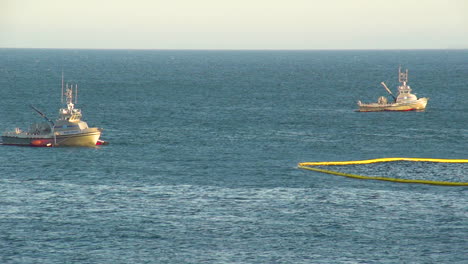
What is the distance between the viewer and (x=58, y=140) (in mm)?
144875

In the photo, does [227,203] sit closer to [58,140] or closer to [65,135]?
[65,135]

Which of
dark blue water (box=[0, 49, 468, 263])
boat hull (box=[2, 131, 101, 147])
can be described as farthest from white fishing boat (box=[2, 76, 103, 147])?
dark blue water (box=[0, 49, 468, 263])

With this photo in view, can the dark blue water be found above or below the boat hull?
below

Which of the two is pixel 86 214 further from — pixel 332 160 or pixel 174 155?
pixel 332 160

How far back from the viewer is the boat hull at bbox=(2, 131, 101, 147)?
145m

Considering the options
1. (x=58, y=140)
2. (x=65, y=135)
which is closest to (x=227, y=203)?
(x=65, y=135)

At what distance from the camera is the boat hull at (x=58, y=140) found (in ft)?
475

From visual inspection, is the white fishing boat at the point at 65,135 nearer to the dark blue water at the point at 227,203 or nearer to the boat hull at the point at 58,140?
the boat hull at the point at 58,140

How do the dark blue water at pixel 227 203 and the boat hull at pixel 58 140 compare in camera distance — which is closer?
the dark blue water at pixel 227 203

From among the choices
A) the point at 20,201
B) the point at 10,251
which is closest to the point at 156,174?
the point at 20,201

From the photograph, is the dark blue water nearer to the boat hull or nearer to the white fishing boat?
the boat hull

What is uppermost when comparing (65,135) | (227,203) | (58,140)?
(65,135)

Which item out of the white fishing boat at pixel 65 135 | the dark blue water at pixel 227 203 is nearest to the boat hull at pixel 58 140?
the white fishing boat at pixel 65 135

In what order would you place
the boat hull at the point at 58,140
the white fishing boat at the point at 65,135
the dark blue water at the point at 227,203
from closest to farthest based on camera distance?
the dark blue water at the point at 227,203, the white fishing boat at the point at 65,135, the boat hull at the point at 58,140
